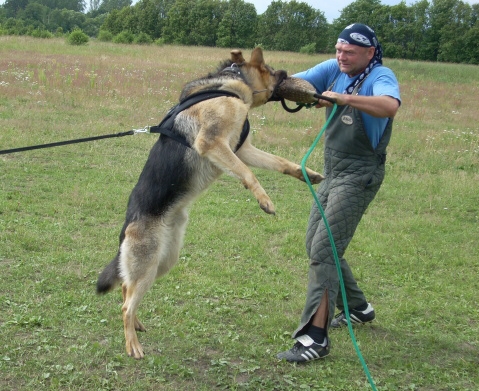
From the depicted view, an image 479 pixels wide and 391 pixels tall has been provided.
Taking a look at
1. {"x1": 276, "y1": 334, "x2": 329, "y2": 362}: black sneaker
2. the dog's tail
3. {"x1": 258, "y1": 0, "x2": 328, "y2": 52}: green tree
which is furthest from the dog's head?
{"x1": 258, "y1": 0, "x2": 328, "y2": 52}: green tree

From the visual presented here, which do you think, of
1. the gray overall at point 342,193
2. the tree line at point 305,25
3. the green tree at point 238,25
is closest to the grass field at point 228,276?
the gray overall at point 342,193

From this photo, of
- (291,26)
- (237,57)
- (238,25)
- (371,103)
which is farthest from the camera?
(291,26)

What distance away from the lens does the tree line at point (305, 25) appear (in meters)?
54.1

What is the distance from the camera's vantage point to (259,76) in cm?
401

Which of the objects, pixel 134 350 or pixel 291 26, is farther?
pixel 291 26

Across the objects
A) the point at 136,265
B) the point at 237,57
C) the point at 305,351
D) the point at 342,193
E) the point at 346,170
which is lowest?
the point at 305,351

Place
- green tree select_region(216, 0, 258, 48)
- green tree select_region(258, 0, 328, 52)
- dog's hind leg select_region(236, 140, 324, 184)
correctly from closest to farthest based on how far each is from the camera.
A: dog's hind leg select_region(236, 140, 324, 184), green tree select_region(216, 0, 258, 48), green tree select_region(258, 0, 328, 52)

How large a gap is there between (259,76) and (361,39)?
81 cm

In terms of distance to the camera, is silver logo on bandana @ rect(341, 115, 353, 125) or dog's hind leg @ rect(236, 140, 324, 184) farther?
silver logo on bandana @ rect(341, 115, 353, 125)

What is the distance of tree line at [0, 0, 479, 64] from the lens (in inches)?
2130

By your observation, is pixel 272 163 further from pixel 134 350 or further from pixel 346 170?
pixel 134 350

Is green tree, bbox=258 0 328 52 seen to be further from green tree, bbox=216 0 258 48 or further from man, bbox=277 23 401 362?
man, bbox=277 23 401 362

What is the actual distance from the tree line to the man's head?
5019cm

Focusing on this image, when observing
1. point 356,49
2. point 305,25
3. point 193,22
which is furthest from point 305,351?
point 305,25
